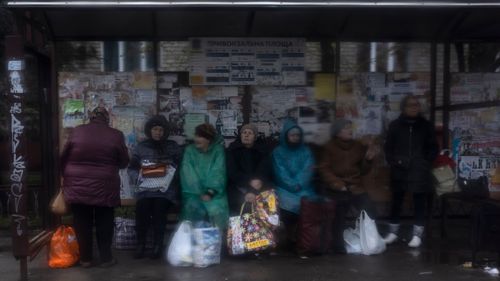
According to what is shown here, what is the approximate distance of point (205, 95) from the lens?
7754mm

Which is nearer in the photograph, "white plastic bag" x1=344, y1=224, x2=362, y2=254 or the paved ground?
the paved ground

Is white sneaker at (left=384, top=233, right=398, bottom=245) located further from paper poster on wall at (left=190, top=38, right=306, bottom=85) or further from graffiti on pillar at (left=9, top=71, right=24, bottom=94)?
graffiti on pillar at (left=9, top=71, right=24, bottom=94)

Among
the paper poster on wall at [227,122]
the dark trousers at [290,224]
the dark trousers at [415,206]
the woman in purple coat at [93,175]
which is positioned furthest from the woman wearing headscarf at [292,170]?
the woman in purple coat at [93,175]

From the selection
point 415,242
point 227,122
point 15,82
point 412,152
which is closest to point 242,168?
point 227,122

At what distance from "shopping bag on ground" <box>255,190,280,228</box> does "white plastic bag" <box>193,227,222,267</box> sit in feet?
1.59

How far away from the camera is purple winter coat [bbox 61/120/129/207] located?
616 centimetres

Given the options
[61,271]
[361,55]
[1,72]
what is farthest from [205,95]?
[1,72]

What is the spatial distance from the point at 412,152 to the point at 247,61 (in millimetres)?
2229

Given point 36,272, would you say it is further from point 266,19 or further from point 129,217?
point 266,19

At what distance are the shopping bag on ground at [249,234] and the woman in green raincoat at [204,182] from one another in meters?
0.21

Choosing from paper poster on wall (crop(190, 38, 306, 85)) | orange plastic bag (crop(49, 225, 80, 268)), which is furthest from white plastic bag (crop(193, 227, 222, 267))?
paper poster on wall (crop(190, 38, 306, 85))

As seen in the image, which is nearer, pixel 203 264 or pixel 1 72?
pixel 203 264

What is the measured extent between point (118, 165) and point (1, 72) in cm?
372

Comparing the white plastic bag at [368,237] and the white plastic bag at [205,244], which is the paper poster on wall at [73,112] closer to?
the white plastic bag at [205,244]
